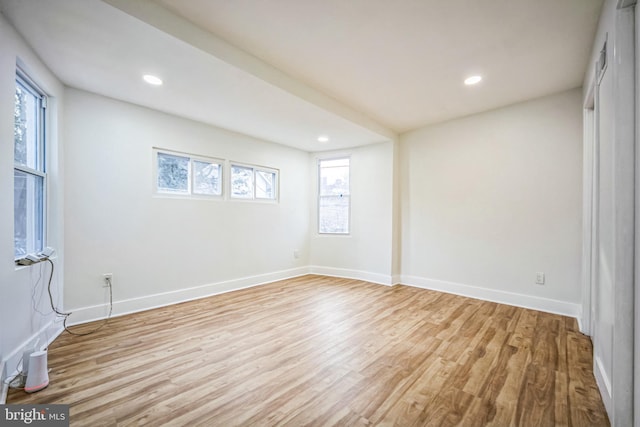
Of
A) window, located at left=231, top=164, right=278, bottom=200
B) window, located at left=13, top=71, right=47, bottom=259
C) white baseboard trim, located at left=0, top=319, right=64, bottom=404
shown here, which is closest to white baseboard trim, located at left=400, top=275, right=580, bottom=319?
window, located at left=231, top=164, right=278, bottom=200

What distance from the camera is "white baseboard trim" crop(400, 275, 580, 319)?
131 inches

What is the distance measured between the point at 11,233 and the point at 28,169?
25.9 inches

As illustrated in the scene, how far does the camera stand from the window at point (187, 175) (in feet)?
12.2

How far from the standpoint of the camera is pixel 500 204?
3.81m

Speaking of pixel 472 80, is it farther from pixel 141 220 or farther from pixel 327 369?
pixel 141 220

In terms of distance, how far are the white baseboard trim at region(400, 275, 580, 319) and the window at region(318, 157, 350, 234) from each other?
1.54 m

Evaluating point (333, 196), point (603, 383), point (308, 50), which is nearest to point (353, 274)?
point (333, 196)

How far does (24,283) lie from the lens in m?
2.22

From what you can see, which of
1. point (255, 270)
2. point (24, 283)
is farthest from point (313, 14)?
point (255, 270)

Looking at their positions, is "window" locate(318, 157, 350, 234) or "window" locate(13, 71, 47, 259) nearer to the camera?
"window" locate(13, 71, 47, 259)

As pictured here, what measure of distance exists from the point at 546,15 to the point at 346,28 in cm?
145

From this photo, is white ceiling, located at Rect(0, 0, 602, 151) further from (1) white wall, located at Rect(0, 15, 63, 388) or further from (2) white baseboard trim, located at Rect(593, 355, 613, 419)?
(2) white baseboard trim, located at Rect(593, 355, 613, 419)

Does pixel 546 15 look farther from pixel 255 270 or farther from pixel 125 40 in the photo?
pixel 255 270

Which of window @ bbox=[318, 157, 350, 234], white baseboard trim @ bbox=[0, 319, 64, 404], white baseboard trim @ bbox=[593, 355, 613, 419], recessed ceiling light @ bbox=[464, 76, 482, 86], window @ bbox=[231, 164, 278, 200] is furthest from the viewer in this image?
window @ bbox=[318, 157, 350, 234]
